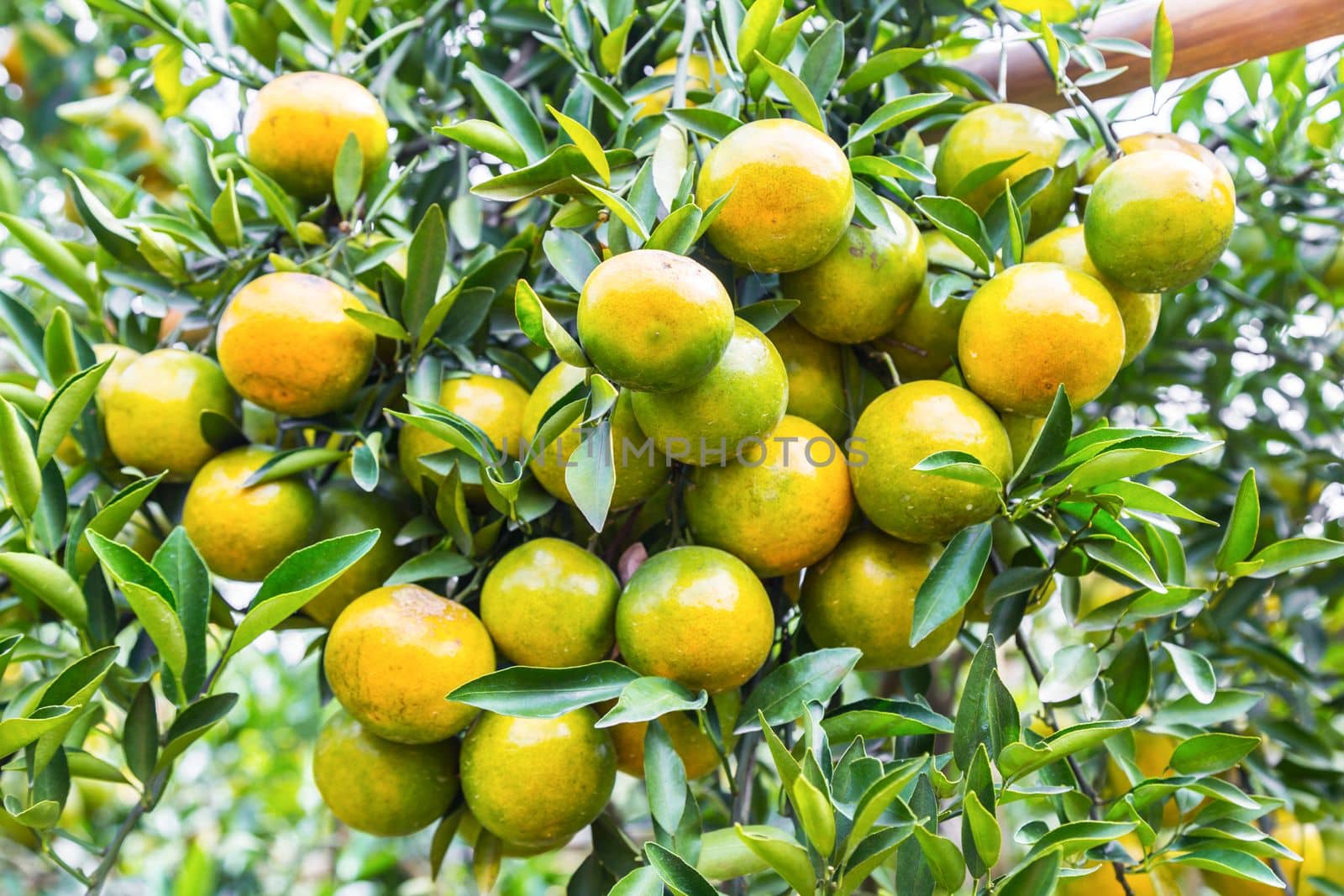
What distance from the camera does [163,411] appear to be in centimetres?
101

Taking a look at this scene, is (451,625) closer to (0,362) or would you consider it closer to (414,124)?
(414,124)

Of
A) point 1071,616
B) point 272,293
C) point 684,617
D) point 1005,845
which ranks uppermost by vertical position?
point 272,293

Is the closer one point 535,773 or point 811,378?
point 535,773

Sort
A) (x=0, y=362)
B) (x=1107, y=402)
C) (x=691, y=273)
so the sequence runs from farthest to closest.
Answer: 1. (x=0, y=362)
2. (x=1107, y=402)
3. (x=691, y=273)

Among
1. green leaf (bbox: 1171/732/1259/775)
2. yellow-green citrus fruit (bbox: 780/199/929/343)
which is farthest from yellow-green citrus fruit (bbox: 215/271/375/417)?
green leaf (bbox: 1171/732/1259/775)

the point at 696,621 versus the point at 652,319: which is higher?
the point at 652,319

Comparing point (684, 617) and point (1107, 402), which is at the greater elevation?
point (684, 617)

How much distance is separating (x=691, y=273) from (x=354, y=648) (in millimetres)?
410

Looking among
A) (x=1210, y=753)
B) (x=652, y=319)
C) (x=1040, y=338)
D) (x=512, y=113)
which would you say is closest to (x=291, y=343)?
(x=512, y=113)

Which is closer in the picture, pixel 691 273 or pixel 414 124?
pixel 691 273

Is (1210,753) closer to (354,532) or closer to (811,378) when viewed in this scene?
(811,378)

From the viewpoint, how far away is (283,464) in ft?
3.15

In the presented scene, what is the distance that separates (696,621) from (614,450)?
15 cm

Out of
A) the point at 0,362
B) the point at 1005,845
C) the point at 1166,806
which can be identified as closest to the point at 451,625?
the point at 1166,806
